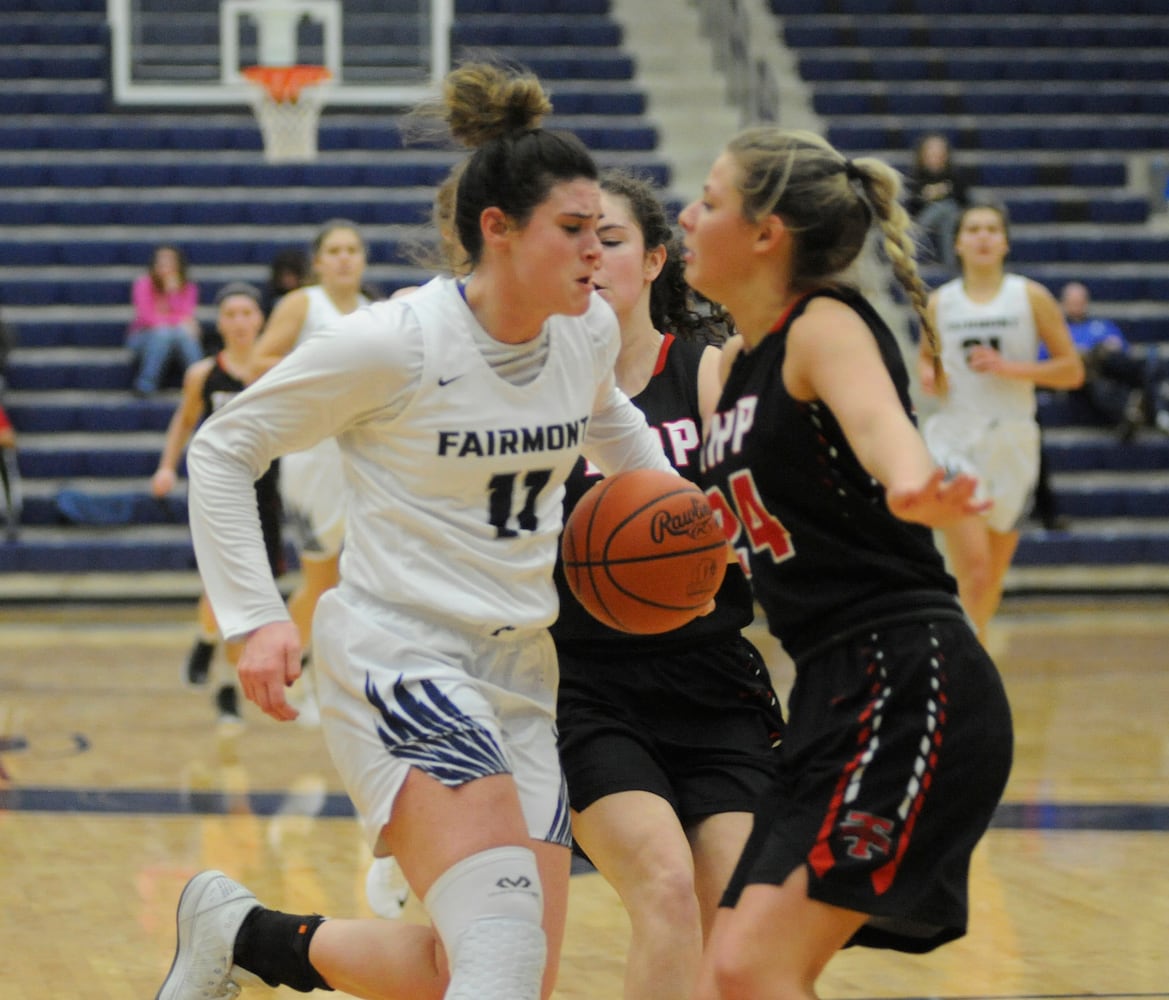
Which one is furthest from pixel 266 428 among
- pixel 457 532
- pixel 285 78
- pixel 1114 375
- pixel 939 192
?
pixel 285 78

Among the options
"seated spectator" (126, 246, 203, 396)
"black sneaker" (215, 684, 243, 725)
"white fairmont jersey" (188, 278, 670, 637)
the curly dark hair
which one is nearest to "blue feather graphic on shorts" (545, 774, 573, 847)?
"white fairmont jersey" (188, 278, 670, 637)

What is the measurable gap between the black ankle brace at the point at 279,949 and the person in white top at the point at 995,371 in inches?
174

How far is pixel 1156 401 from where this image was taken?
37.4ft

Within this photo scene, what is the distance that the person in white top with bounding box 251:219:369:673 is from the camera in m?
6.43

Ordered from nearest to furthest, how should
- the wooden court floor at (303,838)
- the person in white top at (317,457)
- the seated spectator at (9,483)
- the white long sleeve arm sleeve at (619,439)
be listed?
1. the white long sleeve arm sleeve at (619,439)
2. the wooden court floor at (303,838)
3. the person in white top at (317,457)
4. the seated spectator at (9,483)

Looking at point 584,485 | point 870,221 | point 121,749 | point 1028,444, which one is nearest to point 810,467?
point 870,221

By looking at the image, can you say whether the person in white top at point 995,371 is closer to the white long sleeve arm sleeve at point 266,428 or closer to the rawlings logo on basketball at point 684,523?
the rawlings logo on basketball at point 684,523

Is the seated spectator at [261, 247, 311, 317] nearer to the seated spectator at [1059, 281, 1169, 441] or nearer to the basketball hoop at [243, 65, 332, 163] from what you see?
the basketball hoop at [243, 65, 332, 163]

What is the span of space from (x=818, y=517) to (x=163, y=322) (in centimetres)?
954

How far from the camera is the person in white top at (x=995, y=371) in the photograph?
716 cm

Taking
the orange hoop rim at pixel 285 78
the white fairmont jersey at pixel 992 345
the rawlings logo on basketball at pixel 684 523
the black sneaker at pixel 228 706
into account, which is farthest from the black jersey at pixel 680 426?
the orange hoop rim at pixel 285 78

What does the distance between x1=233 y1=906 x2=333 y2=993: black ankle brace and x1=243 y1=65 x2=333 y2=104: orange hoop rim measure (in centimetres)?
1116

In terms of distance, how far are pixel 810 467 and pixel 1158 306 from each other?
35.5ft

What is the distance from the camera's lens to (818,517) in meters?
2.48
